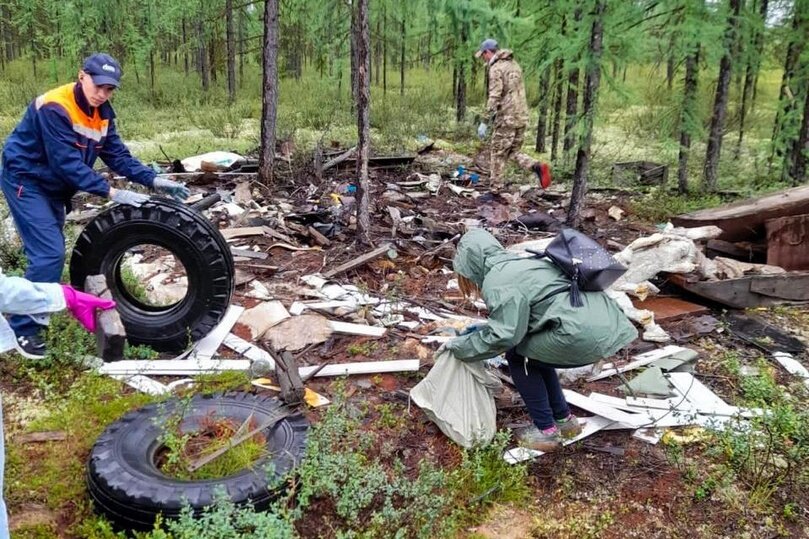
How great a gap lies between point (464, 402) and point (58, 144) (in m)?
3.65

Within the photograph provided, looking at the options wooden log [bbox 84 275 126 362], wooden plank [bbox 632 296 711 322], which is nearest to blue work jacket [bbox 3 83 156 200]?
wooden log [bbox 84 275 126 362]

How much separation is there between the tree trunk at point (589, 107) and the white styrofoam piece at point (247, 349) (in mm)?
5634

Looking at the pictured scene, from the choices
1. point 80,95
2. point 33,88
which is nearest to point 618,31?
point 80,95

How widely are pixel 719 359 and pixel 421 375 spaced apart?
2.87 metres

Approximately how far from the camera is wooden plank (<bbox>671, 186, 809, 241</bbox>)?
7.33 m

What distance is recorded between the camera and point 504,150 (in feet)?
39.5

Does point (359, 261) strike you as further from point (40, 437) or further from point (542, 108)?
point (542, 108)

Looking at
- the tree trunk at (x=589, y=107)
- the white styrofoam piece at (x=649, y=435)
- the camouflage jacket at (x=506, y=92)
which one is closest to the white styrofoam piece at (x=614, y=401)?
the white styrofoam piece at (x=649, y=435)

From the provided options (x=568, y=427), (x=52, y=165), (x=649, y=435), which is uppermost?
(x=52, y=165)

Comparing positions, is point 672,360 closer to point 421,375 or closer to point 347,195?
point 421,375

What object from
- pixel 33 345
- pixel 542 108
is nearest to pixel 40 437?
pixel 33 345

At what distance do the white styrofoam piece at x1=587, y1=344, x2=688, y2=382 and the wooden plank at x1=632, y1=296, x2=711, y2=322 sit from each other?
75cm

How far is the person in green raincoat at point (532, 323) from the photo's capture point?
11.6ft

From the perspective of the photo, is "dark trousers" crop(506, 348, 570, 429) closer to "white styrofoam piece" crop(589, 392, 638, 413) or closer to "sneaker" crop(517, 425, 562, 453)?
"sneaker" crop(517, 425, 562, 453)
